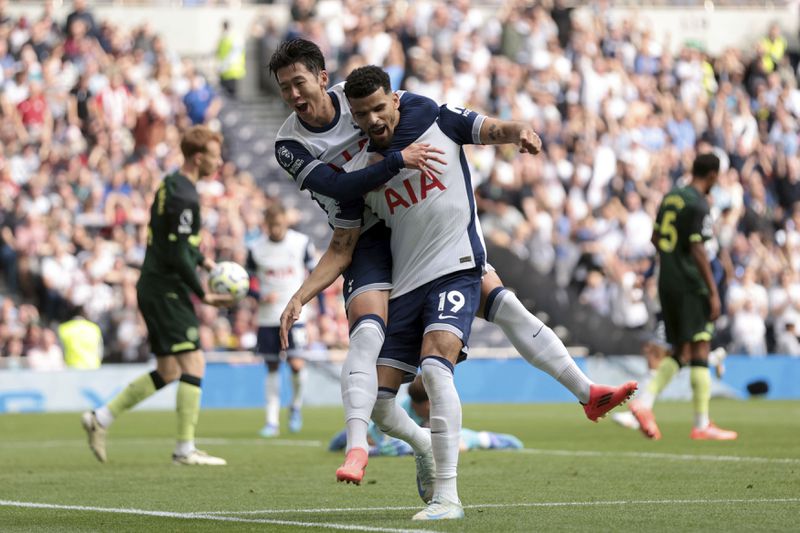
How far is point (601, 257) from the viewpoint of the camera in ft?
84.9

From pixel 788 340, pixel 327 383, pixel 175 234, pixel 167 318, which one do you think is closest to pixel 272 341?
pixel 167 318

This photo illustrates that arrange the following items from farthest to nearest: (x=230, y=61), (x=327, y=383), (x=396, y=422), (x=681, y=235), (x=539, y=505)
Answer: (x=230, y=61)
(x=327, y=383)
(x=681, y=235)
(x=539, y=505)
(x=396, y=422)

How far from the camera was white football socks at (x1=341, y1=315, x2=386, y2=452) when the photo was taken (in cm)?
812

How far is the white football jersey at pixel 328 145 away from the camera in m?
8.33

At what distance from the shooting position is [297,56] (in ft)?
27.1

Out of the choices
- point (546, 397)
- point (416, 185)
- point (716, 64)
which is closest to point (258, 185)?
point (546, 397)

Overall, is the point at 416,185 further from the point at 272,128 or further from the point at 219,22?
the point at 219,22

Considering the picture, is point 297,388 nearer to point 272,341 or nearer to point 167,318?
point 272,341

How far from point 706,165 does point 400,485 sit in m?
5.53

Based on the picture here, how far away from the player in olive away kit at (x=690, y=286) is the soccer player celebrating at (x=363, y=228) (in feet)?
19.4

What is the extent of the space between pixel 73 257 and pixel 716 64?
1525 centimetres

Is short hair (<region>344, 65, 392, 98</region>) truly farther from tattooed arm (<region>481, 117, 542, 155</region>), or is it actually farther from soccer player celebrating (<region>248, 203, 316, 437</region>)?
soccer player celebrating (<region>248, 203, 316, 437</region>)

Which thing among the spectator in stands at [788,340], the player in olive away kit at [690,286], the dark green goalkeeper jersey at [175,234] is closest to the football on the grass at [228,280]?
the dark green goalkeeper jersey at [175,234]

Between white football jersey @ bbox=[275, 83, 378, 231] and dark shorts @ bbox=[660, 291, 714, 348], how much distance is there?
6.92 m
